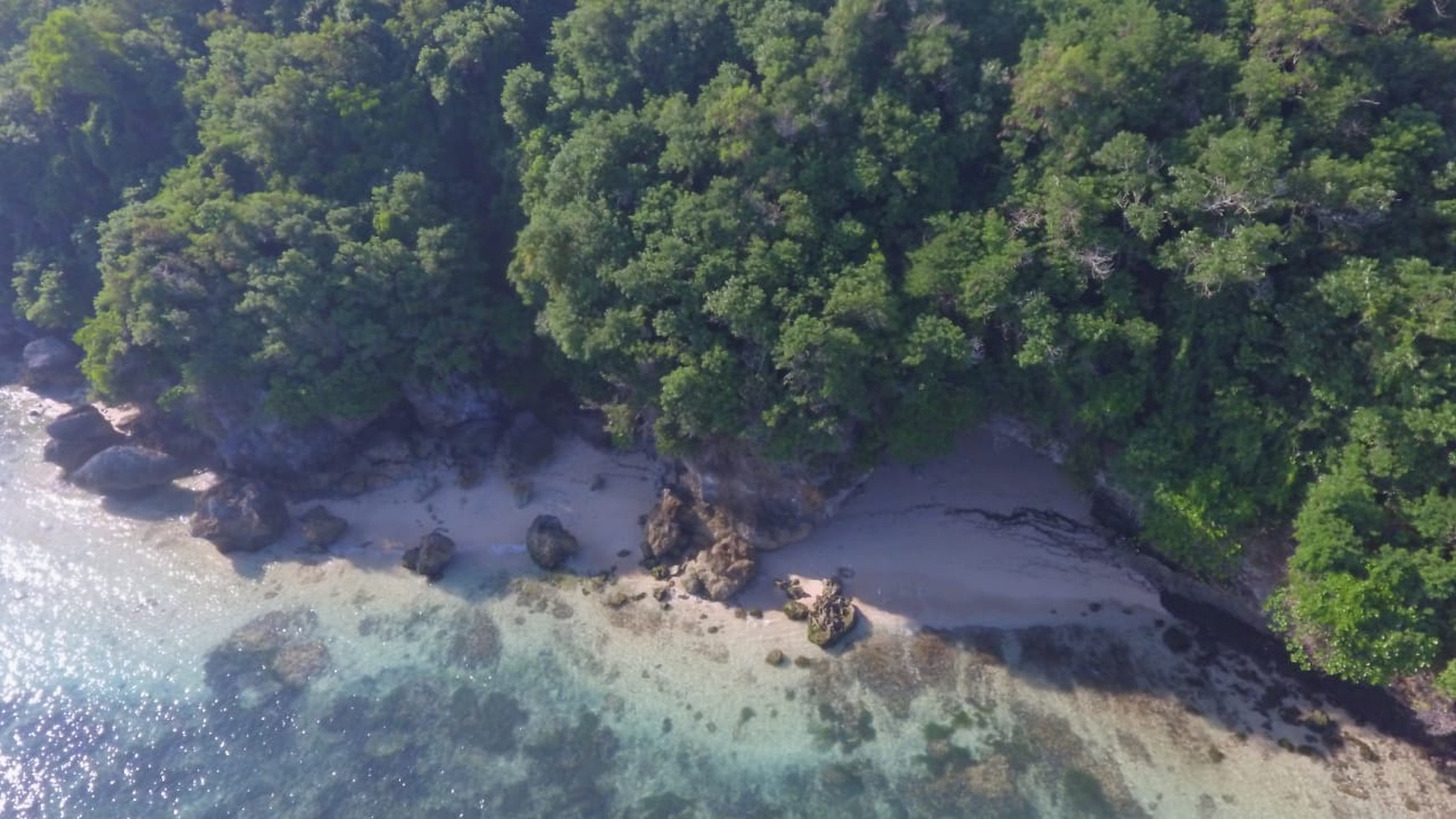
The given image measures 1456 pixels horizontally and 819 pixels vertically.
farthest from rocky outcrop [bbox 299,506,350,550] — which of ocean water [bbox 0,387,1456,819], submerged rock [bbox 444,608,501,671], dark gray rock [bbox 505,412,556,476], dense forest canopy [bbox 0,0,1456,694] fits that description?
dark gray rock [bbox 505,412,556,476]

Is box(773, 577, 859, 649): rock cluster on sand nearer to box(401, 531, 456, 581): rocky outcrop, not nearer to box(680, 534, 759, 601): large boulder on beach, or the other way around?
box(680, 534, 759, 601): large boulder on beach

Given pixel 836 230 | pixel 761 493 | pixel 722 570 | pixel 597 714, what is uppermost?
pixel 836 230

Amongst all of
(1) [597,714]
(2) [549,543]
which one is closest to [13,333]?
(2) [549,543]

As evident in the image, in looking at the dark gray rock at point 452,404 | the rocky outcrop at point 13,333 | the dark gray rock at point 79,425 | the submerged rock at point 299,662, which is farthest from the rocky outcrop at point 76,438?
the submerged rock at point 299,662

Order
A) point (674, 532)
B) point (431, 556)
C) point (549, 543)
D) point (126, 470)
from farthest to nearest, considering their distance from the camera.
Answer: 1. point (126, 470)
2. point (431, 556)
3. point (549, 543)
4. point (674, 532)

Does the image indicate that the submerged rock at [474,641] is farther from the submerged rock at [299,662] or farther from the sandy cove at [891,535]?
the submerged rock at [299,662]

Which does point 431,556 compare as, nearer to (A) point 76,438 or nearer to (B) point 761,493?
(B) point 761,493

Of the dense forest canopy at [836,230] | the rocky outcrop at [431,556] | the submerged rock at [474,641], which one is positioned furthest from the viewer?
the rocky outcrop at [431,556]
